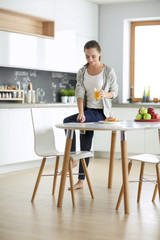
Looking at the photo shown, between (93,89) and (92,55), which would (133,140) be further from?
(92,55)

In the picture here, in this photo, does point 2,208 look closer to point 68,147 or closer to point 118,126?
point 68,147

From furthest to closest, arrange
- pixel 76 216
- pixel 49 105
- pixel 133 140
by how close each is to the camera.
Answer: pixel 133 140 → pixel 49 105 → pixel 76 216

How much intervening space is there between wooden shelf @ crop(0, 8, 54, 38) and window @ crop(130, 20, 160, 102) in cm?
159

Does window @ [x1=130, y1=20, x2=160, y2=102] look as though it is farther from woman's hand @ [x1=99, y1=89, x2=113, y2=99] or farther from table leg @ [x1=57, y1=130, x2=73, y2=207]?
table leg @ [x1=57, y1=130, x2=73, y2=207]

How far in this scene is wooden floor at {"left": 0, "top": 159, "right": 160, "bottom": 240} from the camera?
3.20 m

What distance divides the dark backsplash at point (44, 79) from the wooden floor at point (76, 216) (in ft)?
6.21

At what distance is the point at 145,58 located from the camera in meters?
7.64

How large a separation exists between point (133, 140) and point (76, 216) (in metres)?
3.38

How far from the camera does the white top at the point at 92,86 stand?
459 cm

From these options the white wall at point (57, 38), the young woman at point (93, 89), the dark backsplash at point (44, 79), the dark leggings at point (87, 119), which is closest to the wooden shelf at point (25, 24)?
the white wall at point (57, 38)

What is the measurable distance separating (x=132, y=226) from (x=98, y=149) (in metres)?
3.85

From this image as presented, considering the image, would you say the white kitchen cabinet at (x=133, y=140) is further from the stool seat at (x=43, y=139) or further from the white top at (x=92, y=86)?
the stool seat at (x=43, y=139)

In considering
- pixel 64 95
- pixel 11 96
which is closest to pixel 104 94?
pixel 11 96

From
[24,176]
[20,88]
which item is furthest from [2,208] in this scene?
[20,88]
